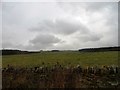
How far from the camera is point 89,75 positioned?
14164mm

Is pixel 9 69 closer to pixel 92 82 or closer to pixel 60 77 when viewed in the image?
pixel 60 77

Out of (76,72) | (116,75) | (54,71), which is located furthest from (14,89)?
(116,75)

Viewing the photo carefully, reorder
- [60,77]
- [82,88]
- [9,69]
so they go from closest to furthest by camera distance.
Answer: [82,88], [60,77], [9,69]

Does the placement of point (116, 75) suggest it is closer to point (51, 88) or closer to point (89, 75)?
point (89, 75)

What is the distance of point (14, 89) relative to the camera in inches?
477

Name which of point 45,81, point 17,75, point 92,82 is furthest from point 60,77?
point 17,75

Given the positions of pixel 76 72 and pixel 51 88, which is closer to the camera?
pixel 51 88

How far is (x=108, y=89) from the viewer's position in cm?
1209

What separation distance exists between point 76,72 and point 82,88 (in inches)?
87.1

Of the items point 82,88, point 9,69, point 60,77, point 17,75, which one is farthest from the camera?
point 9,69

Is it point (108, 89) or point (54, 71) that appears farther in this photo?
point (54, 71)

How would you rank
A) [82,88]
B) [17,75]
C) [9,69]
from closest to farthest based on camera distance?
[82,88] < [17,75] < [9,69]

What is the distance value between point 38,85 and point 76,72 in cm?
253

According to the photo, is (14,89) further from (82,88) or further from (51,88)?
(82,88)
